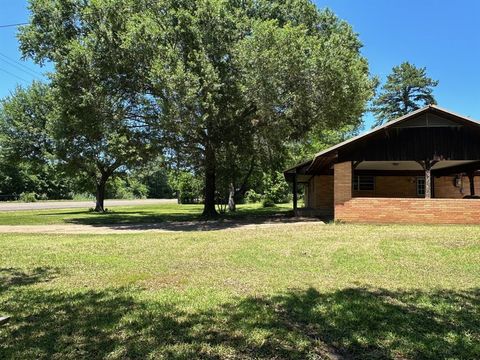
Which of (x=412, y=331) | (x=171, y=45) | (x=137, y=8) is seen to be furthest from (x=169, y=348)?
A: (x=137, y=8)

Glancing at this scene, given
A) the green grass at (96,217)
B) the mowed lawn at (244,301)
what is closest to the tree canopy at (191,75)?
the green grass at (96,217)

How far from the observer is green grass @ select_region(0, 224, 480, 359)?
421cm

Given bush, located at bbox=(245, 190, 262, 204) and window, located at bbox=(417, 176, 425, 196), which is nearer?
window, located at bbox=(417, 176, 425, 196)

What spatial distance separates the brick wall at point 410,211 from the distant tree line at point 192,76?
419 centimetres

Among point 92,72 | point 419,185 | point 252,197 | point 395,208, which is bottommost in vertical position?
point 395,208

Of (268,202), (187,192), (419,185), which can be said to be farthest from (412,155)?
(187,192)

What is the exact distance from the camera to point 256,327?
4703 millimetres

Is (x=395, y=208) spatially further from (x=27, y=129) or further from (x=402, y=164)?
(x=27, y=129)

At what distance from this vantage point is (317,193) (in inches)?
1053

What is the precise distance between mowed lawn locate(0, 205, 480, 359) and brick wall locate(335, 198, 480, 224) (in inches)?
214

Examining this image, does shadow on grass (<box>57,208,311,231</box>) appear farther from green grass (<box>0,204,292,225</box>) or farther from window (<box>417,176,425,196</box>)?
window (<box>417,176,425,196</box>)

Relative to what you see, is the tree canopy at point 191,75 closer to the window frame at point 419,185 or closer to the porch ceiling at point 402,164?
the porch ceiling at point 402,164

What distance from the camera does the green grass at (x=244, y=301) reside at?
4215mm

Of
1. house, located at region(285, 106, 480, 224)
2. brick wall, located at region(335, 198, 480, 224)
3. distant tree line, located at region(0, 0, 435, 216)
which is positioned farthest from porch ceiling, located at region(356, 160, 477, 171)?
brick wall, located at region(335, 198, 480, 224)
